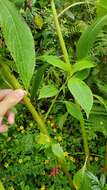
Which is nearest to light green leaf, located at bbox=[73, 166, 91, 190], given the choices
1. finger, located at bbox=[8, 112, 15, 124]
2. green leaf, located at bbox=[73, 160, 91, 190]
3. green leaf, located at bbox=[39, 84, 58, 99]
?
green leaf, located at bbox=[73, 160, 91, 190]

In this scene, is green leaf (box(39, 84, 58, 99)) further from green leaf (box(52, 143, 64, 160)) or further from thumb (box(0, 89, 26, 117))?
thumb (box(0, 89, 26, 117))

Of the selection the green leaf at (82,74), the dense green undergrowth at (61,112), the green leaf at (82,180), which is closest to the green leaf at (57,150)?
the dense green undergrowth at (61,112)

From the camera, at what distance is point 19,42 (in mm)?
954

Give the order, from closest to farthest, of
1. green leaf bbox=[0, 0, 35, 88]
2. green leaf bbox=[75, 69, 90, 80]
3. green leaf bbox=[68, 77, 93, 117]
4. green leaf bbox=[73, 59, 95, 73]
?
green leaf bbox=[0, 0, 35, 88]
green leaf bbox=[68, 77, 93, 117]
green leaf bbox=[73, 59, 95, 73]
green leaf bbox=[75, 69, 90, 80]

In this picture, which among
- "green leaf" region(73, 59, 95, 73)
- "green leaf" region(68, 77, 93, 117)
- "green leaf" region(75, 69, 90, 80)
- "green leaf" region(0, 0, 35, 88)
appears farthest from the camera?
"green leaf" region(75, 69, 90, 80)

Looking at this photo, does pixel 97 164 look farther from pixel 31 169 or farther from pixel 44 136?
pixel 44 136

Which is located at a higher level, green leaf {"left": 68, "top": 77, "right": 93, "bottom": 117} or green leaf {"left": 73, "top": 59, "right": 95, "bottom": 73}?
green leaf {"left": 73, "top": 59, "right": 95, "bottom": 73}

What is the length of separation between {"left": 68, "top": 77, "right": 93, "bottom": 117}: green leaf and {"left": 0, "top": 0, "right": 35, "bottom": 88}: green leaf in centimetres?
21

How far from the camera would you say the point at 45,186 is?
2.04m

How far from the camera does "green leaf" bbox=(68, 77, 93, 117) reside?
1101 mm

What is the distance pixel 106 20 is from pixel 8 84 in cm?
37

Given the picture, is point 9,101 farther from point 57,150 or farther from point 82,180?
point 82,180

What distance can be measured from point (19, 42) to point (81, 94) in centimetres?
26

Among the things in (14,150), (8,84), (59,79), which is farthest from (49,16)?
(8,84)
